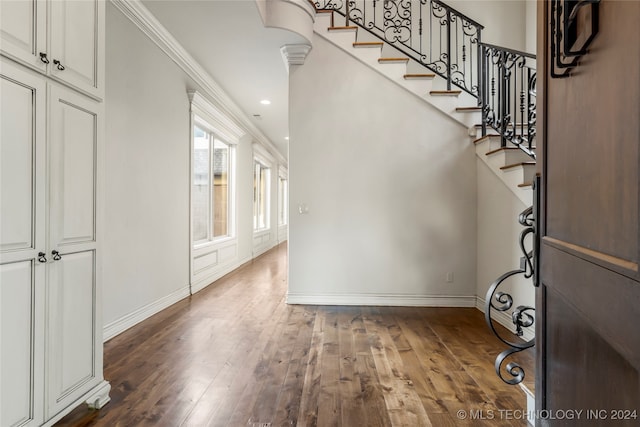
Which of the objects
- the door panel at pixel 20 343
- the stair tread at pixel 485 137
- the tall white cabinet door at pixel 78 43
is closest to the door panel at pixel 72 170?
the tall white cabinet door at pixel 78 43

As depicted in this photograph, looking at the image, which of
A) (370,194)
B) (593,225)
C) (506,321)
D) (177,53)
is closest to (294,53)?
(177,53)

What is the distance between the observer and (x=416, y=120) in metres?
3.90

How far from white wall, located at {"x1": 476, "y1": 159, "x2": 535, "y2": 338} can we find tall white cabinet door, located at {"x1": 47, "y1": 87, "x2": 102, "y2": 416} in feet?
9.77

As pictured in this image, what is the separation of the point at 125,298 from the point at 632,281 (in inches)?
133

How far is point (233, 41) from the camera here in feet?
12.0

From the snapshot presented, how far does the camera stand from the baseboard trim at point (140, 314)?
2.86m

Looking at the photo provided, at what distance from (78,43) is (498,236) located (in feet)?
11.4

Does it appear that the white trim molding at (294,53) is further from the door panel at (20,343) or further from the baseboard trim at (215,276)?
the door panel at (20,343)

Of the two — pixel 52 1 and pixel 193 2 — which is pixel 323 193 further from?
pixel 52 1

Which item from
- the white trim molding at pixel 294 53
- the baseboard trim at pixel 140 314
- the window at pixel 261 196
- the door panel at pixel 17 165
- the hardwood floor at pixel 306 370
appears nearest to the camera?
the door panel at pixel 17 165

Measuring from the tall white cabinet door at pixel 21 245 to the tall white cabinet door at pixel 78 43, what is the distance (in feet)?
0.64

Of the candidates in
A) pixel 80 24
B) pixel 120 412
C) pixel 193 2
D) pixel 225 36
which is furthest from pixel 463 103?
pixel 120 412

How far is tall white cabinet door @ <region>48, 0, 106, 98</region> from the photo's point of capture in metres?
1.62

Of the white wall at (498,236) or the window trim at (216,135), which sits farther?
the window trim at (216,135)
